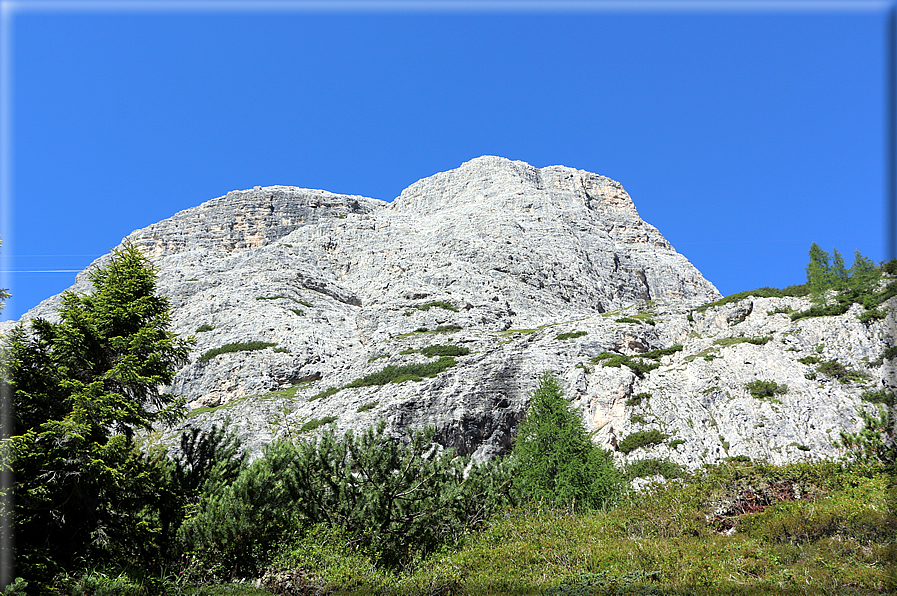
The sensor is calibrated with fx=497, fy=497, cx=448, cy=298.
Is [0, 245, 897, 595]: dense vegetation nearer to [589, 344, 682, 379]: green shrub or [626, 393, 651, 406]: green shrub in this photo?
[626, 393, 651, 406]: green shrub

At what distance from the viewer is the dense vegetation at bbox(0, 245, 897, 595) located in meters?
10.1

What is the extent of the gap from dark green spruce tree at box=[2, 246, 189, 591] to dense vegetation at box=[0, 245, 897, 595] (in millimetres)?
52

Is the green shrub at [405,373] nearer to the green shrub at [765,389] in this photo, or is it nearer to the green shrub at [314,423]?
the green shrub at [314,423]

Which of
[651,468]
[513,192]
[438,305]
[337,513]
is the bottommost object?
[651,468]

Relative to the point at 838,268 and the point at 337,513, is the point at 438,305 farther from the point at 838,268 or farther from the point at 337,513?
the point at 337,513

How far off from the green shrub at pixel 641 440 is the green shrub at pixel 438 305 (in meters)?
47.7

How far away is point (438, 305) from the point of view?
269ft

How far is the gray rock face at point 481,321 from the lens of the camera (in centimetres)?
3550

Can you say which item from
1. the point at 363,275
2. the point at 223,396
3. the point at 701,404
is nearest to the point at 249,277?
the point at 363,275

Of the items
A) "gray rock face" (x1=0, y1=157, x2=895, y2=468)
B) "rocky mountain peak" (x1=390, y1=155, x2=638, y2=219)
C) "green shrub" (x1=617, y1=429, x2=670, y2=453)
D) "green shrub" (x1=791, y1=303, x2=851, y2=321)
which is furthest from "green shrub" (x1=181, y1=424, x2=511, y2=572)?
"rocky mountain peak" (x1=390, y1=155, x2=638, y2=219)

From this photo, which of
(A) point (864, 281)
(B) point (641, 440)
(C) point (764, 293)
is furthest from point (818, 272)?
(B) point (641, 440)

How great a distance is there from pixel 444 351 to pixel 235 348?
31.7m

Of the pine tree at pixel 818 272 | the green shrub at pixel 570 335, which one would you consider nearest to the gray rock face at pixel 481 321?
the green shrub at pixel 570 335

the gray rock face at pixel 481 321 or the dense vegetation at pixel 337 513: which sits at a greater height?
the gray rock face at pixel 481 321
